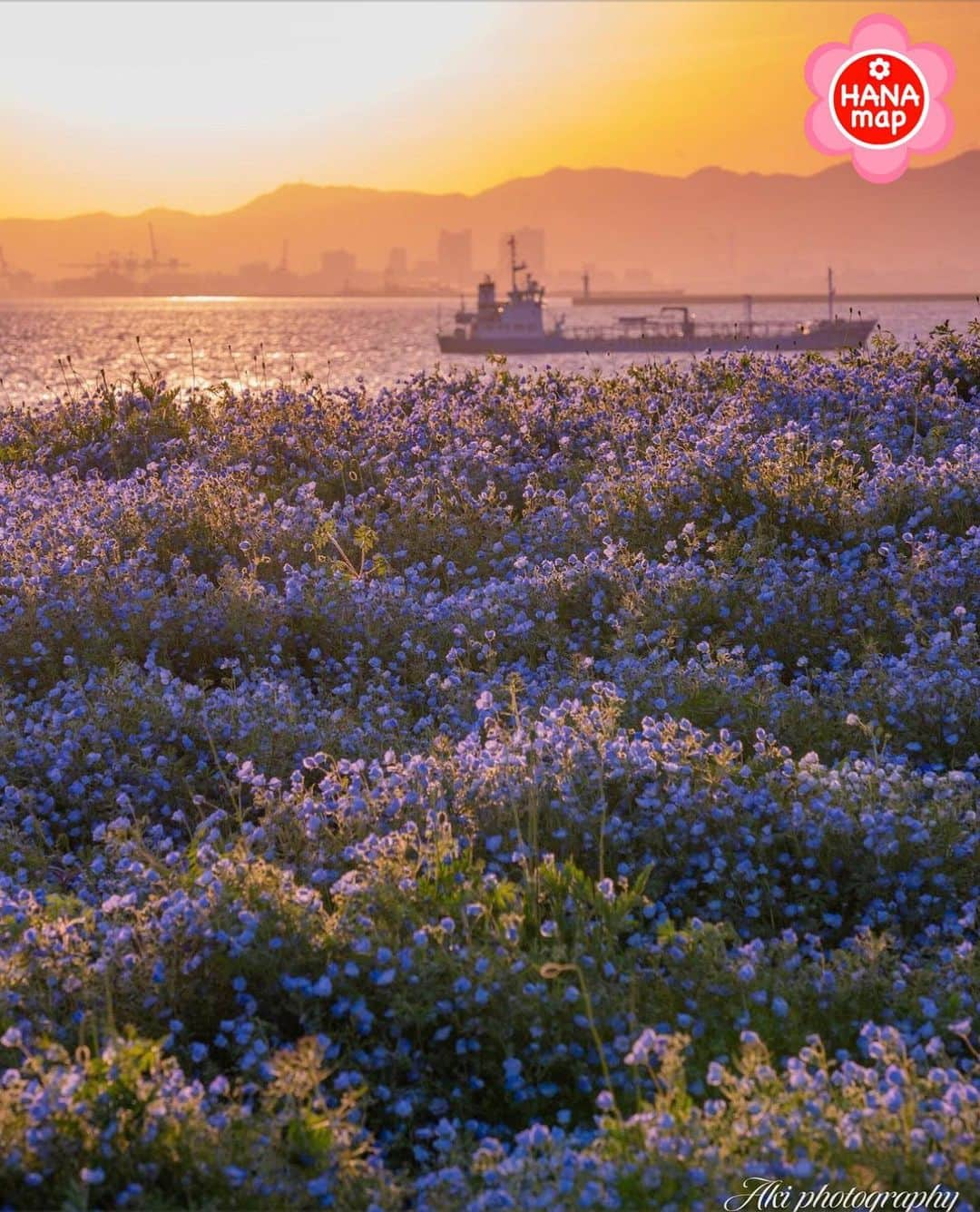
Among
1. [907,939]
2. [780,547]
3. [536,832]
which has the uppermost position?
[780,547]

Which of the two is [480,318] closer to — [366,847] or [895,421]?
[895,421]

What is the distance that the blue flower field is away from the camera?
347 cm

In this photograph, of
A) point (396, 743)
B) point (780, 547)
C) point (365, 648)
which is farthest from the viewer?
point (780, 547)

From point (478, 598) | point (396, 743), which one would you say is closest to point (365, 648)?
point (478, 598)

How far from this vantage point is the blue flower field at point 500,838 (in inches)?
137

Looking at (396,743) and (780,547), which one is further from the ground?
(780,547)

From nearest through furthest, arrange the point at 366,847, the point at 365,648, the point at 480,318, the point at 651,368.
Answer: the point at 366,847 < the point at 365,648 < the point at 651,368 < the point at 480,318

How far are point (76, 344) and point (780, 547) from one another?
140 m

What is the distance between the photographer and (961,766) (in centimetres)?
614

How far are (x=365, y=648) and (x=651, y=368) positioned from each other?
7.29m

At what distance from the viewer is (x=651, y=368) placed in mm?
14148

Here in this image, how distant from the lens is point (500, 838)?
16.4ft

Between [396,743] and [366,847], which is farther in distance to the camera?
[396,743]

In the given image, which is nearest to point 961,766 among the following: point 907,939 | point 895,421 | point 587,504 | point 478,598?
point 907,939
